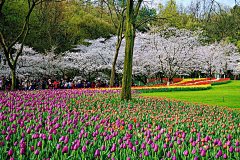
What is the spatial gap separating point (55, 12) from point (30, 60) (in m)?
8.54

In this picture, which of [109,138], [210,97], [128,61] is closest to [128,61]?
[128,61]

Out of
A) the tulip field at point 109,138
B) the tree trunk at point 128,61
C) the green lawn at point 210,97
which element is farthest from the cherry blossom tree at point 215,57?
the tulip field at point 109,138

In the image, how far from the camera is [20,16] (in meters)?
25.9

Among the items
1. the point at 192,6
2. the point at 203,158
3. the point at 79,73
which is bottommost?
the point at 203,158

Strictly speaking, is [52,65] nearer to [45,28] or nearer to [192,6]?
[45,28]

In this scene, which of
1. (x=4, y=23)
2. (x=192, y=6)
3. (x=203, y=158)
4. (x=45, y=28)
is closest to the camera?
(x=203, y=158)

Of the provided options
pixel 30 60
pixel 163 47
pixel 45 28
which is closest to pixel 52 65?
pixel 30 60

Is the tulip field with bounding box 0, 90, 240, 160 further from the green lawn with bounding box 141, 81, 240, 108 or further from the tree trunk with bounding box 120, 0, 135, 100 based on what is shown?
the green lawn with bounding box 141, 81, 240, 108

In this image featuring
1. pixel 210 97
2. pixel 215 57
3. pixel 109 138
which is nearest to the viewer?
pixel 109 138

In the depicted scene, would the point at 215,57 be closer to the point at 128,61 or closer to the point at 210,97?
the point at 210,97

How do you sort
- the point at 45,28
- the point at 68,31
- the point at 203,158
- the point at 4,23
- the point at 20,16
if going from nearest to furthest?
the point at 203,158 → the point at 4,23 → the point at 20,16 → the point at 45,28 → the point at 68,31

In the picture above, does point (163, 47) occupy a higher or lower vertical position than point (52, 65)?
higher

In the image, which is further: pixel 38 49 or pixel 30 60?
pixel 38 49

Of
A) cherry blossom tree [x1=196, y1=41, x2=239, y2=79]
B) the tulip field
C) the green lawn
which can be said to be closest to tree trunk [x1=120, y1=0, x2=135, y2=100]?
the tulip field
